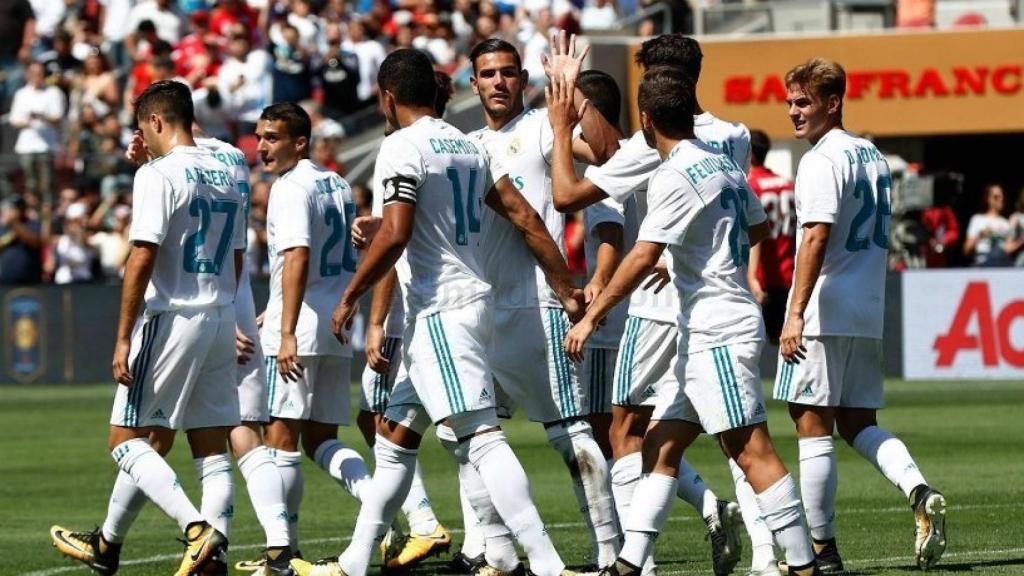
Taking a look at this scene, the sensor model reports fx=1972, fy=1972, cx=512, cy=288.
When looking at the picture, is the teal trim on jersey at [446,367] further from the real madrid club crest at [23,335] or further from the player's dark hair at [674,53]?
the real madrid club crest at [23,335]

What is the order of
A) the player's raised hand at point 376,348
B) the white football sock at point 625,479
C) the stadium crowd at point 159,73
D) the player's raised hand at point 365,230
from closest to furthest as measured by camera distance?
the player's raised hand at point 365,230
the player's raised hand at point 376,348
the white football sock at point 625,479
the stadium crowd at point 159,73

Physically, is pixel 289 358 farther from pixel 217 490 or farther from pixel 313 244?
pixel 313 244

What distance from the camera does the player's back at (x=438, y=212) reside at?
8531 mm

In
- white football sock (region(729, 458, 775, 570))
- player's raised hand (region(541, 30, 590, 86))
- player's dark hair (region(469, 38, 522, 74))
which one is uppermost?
player's dark hair (region(469, 38, 522, 74))

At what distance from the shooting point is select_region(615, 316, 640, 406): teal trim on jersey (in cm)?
916

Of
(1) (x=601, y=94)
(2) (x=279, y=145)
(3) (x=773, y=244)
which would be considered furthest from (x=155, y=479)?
(3) (x=773, y=244)

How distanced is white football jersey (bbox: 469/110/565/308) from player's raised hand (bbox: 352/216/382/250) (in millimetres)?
493

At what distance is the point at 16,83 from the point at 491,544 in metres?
22.9

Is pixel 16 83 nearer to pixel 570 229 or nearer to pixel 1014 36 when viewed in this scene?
pixel 570 229

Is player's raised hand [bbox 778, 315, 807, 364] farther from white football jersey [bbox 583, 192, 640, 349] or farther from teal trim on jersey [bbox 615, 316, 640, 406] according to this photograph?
white football jersey [bbox 583, 192, 640, 349]

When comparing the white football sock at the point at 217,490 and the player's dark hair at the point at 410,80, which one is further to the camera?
the white football sock at the point at 217,490

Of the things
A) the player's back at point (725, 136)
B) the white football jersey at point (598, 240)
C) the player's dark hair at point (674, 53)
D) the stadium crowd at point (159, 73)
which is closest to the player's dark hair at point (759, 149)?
the white football jersey at point (598, 240)

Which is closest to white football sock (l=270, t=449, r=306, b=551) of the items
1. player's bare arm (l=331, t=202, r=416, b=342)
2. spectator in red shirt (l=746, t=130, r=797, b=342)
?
player's bare arm (l=331, t=202, r=416, b=342)

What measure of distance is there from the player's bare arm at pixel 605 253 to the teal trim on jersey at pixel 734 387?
0.88 metres
